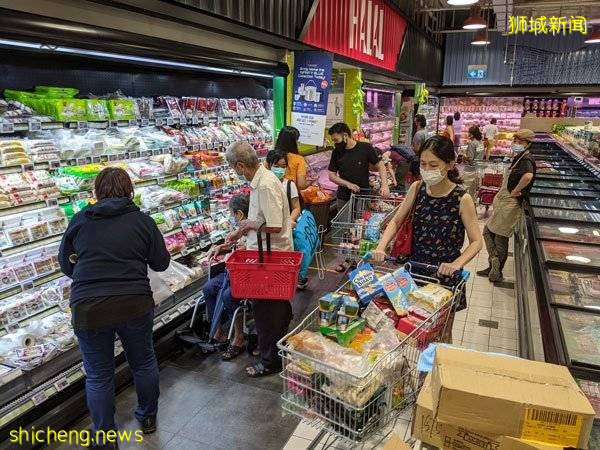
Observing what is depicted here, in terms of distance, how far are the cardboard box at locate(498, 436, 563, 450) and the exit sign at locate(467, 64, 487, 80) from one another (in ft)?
59.3

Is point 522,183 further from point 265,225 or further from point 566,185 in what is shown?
point 265,225

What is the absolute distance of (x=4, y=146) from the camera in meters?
2.99

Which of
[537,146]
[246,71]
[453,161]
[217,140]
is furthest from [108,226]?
[537,146]

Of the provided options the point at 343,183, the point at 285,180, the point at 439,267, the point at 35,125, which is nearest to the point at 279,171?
the point at 285,180

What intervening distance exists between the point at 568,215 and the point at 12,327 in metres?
4.80

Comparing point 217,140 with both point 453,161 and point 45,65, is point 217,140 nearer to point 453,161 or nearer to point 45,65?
point 45,65

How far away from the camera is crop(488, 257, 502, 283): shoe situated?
599cm

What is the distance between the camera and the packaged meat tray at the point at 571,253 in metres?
3.06

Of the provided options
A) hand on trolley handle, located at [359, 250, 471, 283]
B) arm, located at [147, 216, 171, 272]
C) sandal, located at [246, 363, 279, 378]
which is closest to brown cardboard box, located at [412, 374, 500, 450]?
hand on trolley handle, located at [359, 250, 471, 283]

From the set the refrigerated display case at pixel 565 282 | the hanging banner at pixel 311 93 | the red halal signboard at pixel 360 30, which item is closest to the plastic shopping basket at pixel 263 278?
→ the refrigerated display case at pixel 565 282

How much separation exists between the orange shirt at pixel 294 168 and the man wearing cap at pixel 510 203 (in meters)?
2.47

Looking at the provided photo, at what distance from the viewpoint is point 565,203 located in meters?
5.14

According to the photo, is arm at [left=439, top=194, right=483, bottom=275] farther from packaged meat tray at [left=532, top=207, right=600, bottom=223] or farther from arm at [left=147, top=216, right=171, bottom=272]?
packaged meat tray at [left=532, top=207, right=600, bottom=223]

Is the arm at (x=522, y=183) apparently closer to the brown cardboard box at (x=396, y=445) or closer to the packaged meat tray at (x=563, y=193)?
the packaged meat tray at (x=563, y=193)
